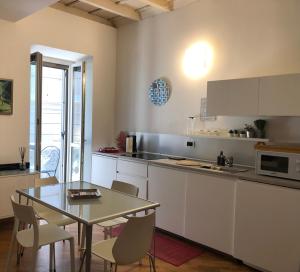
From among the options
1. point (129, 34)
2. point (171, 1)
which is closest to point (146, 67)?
point (129, 34)

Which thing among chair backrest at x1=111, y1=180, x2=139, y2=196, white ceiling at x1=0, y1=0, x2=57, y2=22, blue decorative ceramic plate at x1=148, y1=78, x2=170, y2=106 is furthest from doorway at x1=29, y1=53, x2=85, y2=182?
chair backrest at x1=111, y1=180, x2=139, y2=196

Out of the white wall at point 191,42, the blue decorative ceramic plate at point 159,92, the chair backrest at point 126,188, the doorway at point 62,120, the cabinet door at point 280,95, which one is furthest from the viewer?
the doorway at point 62,120

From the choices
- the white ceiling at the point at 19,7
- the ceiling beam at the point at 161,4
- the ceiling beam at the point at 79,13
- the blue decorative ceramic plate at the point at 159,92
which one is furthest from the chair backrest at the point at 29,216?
the ceiling beam at the point at 79,13

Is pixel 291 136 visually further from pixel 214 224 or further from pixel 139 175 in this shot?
pixel 139 175

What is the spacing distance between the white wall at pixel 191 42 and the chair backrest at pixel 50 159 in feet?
3.82

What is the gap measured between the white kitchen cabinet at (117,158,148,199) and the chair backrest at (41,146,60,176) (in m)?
→ 1.48

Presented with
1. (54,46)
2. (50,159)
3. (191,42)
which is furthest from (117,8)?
(50,159)

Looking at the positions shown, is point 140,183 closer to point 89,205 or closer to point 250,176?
point 250,176

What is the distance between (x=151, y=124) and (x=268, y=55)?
1.83 metres

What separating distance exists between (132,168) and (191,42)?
176cm

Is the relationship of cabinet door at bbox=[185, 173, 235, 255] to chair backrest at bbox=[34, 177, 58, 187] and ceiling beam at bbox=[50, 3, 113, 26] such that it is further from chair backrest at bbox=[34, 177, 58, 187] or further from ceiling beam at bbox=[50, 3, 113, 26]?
ceiling beam at bbox=[50, 3, 113, 26]

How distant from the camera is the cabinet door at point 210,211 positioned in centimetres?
286

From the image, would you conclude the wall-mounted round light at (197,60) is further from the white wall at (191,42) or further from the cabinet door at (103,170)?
the cabinet door at (103,170)

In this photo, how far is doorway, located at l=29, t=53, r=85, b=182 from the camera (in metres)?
4.79
